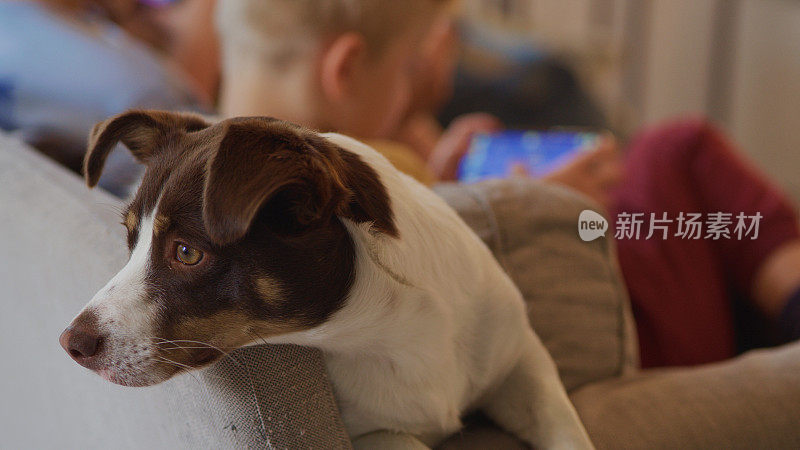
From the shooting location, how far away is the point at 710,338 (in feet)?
4.42

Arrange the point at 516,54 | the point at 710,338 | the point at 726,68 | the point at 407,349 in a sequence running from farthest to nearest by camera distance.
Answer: the point at 726,68, the point at 516,54, the point at 710,338, the point at 407,349

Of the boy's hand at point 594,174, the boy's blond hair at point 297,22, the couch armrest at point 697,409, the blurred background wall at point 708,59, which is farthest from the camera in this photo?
the blurred background wall at point 708,59

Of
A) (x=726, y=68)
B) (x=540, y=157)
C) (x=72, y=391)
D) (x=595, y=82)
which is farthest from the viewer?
(x=726, y=68)

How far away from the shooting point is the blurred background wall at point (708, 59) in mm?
3457

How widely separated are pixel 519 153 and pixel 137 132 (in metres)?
1.05

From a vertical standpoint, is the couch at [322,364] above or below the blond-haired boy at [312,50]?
below

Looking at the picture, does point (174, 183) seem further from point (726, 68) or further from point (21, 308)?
point (726, 68)

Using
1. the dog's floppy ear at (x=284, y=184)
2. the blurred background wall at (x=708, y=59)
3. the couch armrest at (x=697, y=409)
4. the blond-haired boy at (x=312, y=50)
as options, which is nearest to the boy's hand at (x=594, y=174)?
the blond-haired boy at (x=312, y=50)

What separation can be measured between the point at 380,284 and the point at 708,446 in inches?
16.8

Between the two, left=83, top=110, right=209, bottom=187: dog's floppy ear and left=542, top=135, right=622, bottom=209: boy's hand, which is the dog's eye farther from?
left=542, top=135, right=622, bottom=209: boy's hand

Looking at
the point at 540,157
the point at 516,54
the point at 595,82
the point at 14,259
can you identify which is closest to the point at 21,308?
the point at 14,259

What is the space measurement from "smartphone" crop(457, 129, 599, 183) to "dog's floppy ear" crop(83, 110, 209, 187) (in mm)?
867

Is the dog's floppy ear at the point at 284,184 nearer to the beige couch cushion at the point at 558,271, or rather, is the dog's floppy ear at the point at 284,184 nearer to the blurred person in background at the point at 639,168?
the beige couch cushion at the point at 558,271

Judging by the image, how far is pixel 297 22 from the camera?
1.10m
